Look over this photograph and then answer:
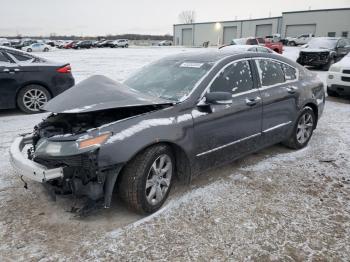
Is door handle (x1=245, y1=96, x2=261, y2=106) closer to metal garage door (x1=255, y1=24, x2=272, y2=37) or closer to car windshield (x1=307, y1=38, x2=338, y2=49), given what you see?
car windshield (x1=307, y1=38, x2=338, y2=49)

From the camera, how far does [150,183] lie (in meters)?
3.19

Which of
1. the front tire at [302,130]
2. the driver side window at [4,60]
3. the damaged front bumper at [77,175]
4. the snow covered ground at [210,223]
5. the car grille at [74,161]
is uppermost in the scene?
the driver side window at [4,60]

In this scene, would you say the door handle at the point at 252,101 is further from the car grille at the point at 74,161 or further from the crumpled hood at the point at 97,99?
the car grille at the point at 74,161

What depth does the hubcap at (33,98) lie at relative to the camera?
7.12 m

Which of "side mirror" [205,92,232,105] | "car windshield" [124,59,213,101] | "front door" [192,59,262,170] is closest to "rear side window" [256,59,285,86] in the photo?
"front door" [192,59,262,170]

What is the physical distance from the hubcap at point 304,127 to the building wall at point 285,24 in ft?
169

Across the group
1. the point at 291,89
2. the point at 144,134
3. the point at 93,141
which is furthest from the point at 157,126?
the point at 291,89

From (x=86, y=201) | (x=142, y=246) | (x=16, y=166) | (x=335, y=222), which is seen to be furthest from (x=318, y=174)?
(x=16, y=166)

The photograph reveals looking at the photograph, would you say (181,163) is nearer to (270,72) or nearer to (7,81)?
(270,72)

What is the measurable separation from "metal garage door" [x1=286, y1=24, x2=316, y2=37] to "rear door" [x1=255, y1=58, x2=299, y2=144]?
178 feet

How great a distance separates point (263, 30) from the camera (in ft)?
199

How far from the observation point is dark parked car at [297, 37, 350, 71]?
52.9 ft

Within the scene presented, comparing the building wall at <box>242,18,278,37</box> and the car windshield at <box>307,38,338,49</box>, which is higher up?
the building wall at <box>242,18,278,37</box>

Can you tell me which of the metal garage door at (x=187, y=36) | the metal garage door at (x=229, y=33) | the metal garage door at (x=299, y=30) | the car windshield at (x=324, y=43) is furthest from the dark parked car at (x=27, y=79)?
the metal garage door at (x=187, y=36)
